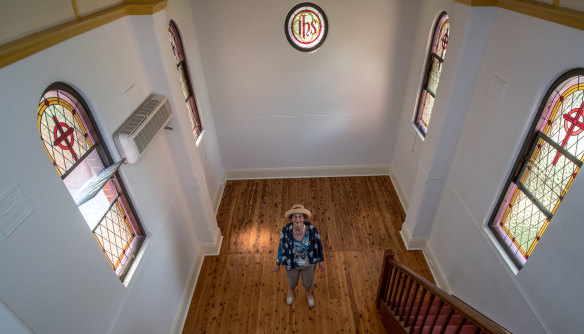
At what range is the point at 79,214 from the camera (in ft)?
7.48

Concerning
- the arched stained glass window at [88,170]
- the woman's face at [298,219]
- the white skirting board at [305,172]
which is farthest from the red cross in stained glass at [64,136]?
the white skirting board at [305,172]

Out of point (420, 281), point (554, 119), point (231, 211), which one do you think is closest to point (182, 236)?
point (231, 211)

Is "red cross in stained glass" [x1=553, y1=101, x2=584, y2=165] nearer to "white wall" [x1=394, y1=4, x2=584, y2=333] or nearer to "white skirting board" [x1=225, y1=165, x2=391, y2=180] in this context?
"white wall" [x1=394, y1=4, x2=584, y2=333]

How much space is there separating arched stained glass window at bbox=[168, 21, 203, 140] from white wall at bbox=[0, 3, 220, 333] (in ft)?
3.49

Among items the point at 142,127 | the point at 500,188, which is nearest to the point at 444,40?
the point at 500,188

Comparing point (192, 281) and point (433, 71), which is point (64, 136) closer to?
point (192, 281)

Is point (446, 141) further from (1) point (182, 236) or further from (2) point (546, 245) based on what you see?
(1) point (182, 236)

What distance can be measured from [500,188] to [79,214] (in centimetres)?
367

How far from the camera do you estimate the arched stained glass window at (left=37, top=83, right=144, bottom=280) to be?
7.35ft

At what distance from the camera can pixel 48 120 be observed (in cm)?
220

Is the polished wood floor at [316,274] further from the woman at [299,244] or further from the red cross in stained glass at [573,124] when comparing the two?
the red cross in stained glass at [573,124]

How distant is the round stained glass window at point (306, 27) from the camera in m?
5.12

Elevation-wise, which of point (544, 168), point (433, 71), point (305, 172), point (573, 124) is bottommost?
point (305, 172)

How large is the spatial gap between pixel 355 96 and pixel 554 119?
11.3 ft
